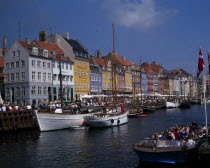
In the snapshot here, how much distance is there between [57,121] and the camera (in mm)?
42156

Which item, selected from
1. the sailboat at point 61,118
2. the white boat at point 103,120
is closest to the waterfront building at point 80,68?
the sailboat at point 61,118

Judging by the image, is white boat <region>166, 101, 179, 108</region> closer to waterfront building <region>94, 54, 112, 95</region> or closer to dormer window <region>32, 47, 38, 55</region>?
waterfront building <region>94, 54, 112, 95</region>

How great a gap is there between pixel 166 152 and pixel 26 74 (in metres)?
51.2

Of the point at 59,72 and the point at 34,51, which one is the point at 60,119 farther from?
the point at 59,72

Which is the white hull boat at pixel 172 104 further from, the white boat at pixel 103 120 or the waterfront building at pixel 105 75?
the white boat at pixel 103 120

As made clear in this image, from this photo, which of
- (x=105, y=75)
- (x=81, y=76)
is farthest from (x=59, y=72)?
(x=105, y=75)

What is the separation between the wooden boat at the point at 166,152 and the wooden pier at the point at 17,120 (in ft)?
78.7

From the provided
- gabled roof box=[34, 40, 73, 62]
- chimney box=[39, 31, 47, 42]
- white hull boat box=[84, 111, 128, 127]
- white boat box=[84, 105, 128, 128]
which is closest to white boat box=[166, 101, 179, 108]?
gabled roof box=[34, 40, 73, 62]

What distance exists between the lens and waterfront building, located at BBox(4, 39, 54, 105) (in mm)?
67000

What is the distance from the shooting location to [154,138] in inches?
859

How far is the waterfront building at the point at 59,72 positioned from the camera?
74000mm

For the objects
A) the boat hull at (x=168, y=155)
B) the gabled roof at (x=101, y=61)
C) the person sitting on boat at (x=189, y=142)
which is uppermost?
the gabled roof at (x=101, y=61)

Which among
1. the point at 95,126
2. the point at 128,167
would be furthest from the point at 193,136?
the point at 95,126

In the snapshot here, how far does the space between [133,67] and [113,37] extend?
68230mm
